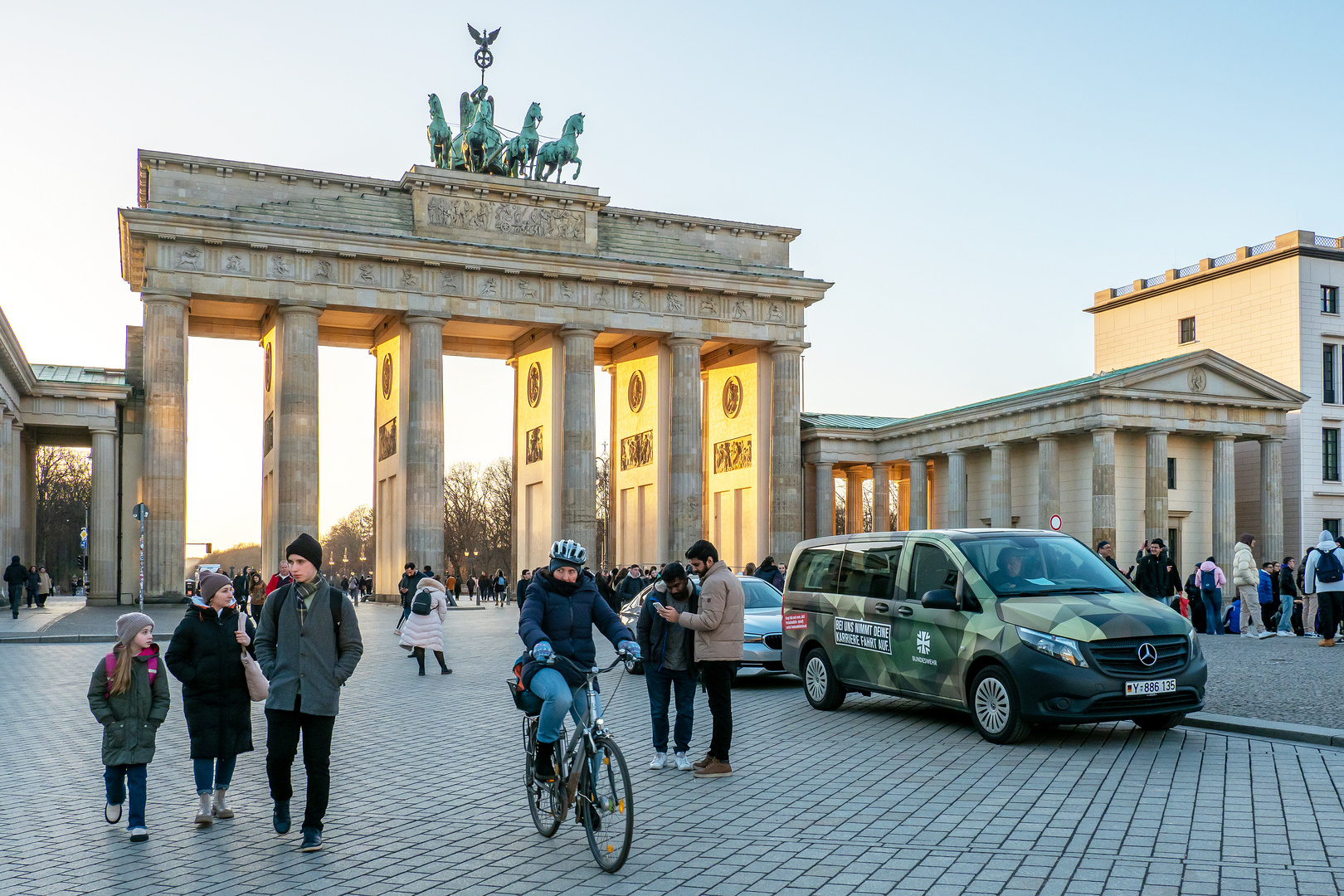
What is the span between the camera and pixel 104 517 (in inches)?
1625

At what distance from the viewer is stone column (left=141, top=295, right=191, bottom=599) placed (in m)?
41.5

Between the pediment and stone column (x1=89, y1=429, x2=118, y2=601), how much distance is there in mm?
33804

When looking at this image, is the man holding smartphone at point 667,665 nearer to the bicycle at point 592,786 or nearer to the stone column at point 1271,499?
the bicycle at point 592,786

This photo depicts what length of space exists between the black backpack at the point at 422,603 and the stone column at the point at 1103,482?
29.1 metres

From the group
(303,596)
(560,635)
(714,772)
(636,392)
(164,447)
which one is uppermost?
(636,392)

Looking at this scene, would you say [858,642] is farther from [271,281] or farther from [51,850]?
[271,281]

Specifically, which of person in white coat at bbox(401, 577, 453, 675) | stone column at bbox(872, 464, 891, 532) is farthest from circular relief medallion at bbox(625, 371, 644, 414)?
person in white coat at bbox(401, 577, 453, 675)

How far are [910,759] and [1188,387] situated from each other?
36629 millimetres

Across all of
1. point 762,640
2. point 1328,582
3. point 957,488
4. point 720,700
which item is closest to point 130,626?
point 720,700

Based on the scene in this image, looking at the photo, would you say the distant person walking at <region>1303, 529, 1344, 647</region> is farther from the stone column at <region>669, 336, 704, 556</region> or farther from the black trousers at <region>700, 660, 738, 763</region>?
the stone column at <region>669, 336, 704, 556</region>

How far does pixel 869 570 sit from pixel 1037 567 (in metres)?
1.96

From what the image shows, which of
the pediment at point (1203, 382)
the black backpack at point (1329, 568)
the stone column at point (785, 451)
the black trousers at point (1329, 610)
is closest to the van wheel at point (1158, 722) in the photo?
the black backpack at point (1329, 568)

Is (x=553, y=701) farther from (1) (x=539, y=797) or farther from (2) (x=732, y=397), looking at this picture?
(2) (x=732, y=397)

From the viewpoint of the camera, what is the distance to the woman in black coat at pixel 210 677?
25.9 feet
